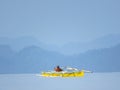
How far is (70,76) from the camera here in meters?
59.1

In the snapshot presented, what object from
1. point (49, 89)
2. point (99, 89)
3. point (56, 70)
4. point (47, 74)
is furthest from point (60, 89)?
point (47, 74)

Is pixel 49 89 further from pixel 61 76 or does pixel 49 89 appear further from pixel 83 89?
pixel 61 76

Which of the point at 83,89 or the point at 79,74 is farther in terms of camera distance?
the point at 79,74

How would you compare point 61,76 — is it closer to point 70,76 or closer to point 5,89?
point 70,76

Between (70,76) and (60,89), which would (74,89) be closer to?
(60,89)

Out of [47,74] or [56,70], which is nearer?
[56,70]

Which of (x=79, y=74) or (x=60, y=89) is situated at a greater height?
(x=79, y=74)

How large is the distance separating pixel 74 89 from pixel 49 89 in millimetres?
1972

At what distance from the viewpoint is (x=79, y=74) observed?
58.2m

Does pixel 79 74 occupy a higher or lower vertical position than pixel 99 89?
higher

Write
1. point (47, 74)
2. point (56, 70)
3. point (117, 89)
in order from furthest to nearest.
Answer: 1. point (47, 74)
2. point (56, 70)
3. point (117, 89)

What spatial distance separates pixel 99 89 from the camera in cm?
3173

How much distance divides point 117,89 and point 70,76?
2760 centimetres

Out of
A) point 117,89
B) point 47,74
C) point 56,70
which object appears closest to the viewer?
point 117,89
